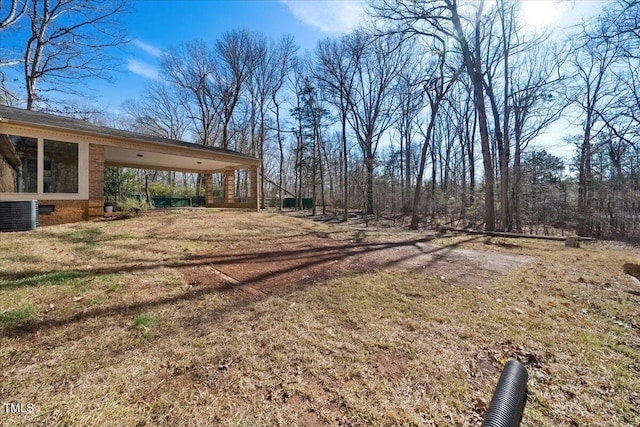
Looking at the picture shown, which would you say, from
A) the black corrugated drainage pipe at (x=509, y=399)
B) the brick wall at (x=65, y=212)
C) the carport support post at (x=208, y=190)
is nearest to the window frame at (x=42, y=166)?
the brick wall at (x=65, y=212)

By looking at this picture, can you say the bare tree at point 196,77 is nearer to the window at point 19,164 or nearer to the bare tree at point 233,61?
the bare tree at point 233,61

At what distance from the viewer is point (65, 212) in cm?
742

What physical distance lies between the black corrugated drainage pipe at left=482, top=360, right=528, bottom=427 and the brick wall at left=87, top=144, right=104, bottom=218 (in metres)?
10.1

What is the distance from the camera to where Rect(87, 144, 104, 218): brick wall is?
7805 millimetres

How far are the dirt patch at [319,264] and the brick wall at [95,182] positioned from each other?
5744mm

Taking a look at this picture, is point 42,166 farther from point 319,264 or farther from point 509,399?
point 509,399

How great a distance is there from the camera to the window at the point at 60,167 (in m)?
7.24

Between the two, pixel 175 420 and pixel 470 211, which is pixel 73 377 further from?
pixel 470 211

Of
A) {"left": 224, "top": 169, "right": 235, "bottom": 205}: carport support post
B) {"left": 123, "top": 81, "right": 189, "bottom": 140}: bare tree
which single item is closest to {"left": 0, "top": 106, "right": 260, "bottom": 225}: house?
{"left": 224, "top": 169, "right": 235, "bottom": 205}: carport support post

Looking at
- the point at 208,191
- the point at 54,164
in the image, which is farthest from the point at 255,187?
the point at 54,164

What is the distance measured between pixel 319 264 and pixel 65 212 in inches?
312

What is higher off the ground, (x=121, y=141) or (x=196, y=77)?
(x=196, y=77)

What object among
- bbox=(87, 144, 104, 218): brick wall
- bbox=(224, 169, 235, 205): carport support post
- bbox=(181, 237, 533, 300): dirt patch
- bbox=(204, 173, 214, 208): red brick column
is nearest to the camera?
bbox=(181, 237, 533, 300): dirt patch

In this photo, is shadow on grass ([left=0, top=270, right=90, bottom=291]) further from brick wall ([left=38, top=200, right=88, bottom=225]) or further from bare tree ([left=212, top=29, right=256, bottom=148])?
bare tree ([left=212, top=29, right=256, bottom=148])
